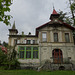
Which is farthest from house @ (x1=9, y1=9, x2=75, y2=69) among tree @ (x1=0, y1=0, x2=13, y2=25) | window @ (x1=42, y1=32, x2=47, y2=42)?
tree @ (x1=0, y1=0, x2=13, y2=25)

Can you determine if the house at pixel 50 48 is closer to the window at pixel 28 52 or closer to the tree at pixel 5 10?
the window at pixel 28 52

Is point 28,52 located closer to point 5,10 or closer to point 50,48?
point 50,48

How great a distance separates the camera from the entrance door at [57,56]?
19.3 metres

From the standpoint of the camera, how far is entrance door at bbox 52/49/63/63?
63.2 feet

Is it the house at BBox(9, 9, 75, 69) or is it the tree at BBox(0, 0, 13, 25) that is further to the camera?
the house at BBox(9, 9, 75, 69)

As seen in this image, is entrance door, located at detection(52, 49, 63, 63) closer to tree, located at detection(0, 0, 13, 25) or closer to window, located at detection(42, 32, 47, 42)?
window, located at detection(42, 32, 47, 42)

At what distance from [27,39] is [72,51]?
14.1 metres

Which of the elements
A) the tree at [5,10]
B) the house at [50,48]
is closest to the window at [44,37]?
the house at [50,48]

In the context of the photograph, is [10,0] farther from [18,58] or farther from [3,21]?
[18,58]

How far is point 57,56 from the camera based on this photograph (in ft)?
65.0

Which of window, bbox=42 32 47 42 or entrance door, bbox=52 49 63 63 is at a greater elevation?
window, bbox=42 32 47 42

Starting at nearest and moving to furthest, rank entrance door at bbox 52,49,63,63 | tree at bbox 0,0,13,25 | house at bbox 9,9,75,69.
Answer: tree at bbox 0,0,13,25
entrance door at bbox 52,49,63,63
house at bbox 9,9,75,69

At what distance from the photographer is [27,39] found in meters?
29.3

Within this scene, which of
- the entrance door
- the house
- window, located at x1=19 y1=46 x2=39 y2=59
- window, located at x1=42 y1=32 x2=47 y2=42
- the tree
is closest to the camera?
the tree
